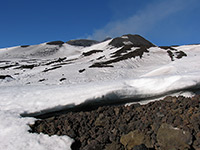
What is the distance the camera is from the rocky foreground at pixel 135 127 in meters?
2.86

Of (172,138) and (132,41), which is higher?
(132,41)

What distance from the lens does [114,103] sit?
437 cm

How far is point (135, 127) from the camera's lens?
331cm

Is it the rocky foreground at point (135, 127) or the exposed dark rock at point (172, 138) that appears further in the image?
the rocky foreground at point (135, 127)

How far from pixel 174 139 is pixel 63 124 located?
7.47ft

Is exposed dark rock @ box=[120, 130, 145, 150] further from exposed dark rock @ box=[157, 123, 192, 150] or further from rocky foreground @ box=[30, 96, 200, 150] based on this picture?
exposed dark rock @ box=[157, 123, 192, 150]

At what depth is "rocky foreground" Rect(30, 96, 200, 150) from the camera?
9.39ft

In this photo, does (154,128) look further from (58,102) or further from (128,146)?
(58,102)

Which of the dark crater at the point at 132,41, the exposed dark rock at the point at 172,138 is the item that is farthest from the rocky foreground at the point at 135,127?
the dark crater at the point at 132,41

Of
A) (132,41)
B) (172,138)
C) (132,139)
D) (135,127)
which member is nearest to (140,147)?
(132,139)

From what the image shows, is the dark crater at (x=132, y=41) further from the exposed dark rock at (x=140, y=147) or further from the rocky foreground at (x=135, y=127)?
the exposed dark rock at (x=140, y=147)

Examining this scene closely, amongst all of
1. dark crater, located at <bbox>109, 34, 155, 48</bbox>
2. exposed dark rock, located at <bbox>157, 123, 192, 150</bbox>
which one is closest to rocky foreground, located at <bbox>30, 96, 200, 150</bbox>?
exposed dark rock, located at <bbox>157, 123, 192, 150</bbox>

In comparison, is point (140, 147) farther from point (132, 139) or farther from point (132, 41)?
point (132, 41)

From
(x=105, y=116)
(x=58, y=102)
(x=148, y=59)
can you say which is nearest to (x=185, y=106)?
(x=105, y=116)
